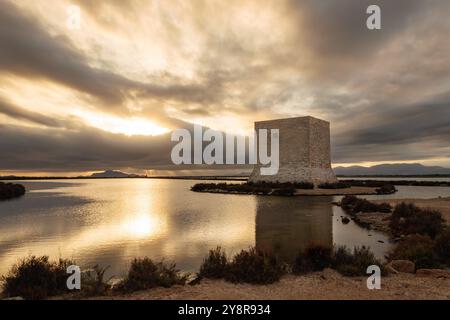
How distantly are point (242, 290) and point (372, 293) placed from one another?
3.03 meters

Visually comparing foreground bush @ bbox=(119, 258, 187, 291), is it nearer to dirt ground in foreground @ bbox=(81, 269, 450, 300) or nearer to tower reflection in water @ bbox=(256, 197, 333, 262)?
dirt ground in foreground @ bbox=(81, 269, 450, 300)

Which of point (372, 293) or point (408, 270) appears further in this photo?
point (408, 270)

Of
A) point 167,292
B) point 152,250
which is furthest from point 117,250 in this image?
point 167,292

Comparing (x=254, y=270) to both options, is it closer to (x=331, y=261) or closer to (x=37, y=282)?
(x=331, y=261)

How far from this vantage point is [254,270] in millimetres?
7602

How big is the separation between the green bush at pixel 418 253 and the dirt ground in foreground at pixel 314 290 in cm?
118

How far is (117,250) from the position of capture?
12352 millimetres

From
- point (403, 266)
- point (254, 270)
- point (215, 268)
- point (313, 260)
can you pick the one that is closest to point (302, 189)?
point (403, 266)

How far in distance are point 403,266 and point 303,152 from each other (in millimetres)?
48148

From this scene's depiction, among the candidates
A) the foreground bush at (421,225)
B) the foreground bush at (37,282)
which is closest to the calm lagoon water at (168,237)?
the foreground bush at (421,225)

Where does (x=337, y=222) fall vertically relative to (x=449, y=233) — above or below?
below

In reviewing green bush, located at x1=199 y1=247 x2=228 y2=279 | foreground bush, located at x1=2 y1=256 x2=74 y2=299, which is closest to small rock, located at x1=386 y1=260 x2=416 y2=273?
green bush, located at x1=199 y1=247 x2=228 y2=279
